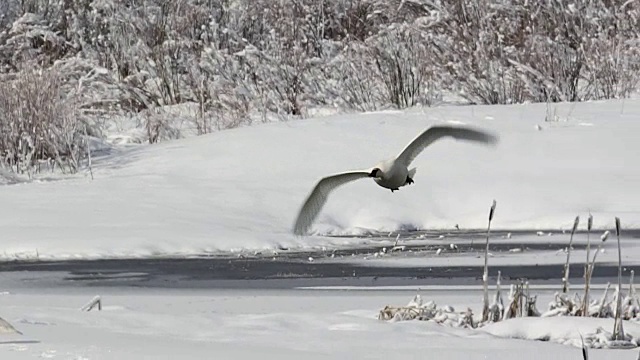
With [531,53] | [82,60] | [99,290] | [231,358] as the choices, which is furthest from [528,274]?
[82,60]

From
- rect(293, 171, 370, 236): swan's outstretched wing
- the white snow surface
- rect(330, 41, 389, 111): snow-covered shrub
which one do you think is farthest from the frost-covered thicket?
rect(293, 171, 370, 236): swan's outstretched wing

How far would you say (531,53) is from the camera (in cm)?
2144

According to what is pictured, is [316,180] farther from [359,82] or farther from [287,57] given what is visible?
[287,57]

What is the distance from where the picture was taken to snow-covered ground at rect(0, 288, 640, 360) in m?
5.93

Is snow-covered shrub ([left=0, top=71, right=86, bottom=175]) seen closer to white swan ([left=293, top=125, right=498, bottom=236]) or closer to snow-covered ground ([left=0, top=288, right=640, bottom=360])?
snow-covered ground ([left=0, top=288, right=640, bottom=360])

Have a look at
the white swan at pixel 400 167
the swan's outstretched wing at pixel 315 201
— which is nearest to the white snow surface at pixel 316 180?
the swan's outstretched wing at pixel 315 201

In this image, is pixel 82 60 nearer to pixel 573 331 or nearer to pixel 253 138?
pixel 253 138

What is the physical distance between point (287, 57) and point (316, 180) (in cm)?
809

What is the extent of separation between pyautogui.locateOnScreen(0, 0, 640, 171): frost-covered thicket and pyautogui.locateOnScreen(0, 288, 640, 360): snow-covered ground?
9.75 m

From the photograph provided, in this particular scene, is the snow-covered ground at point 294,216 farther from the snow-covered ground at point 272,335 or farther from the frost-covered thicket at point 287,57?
the frost-covered thicket at point 287,57

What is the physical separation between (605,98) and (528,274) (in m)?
10.6

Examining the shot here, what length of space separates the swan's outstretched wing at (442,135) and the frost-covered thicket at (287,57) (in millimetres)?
10341

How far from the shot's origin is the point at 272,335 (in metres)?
6.61

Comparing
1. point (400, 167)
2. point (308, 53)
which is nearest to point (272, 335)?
point (400, 167)
